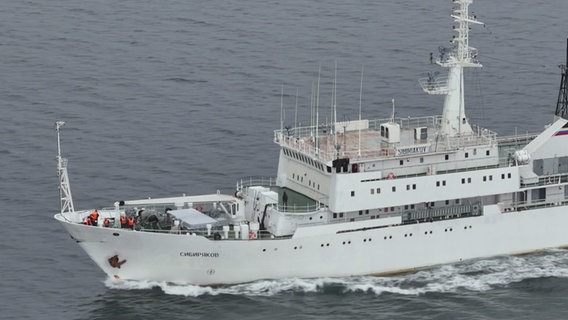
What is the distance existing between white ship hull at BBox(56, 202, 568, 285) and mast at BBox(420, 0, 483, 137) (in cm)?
499

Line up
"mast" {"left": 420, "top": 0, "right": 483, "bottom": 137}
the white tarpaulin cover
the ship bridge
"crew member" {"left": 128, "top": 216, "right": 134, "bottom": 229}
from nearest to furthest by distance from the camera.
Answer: "crew member" {"left": 128, "top": 216, "right": 134, "bottom": 229} < the white tarpaulin cover < the ship bridge < "mast" {"left": 420, "top": 0, "right": 483, "bottom": 137}

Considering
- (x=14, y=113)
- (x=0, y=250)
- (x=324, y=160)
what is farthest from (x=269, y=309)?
(x=14, y=113)

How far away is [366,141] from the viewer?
71188mm

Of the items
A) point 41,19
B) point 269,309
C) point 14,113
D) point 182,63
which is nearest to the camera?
point 269,309

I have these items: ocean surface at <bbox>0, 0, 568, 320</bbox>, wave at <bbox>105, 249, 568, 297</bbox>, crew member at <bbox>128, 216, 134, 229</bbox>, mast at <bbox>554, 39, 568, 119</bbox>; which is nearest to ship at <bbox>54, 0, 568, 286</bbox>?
crew member at <bbox>128, 216, 134, 229</bbox>

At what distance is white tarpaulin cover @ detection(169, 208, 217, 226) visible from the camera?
67.1 m

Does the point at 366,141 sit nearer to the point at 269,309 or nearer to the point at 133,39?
the point at 269,309

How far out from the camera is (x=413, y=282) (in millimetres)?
68375

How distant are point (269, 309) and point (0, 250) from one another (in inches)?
651

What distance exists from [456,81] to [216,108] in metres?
25.8

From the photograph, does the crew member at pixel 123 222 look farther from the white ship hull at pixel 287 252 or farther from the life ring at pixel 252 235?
the life ring at pixel 252 235

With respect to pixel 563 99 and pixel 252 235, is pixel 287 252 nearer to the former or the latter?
pixel 252 235

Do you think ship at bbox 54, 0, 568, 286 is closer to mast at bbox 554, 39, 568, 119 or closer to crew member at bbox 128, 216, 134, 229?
crew member at bbox 128, 216, 134, 229

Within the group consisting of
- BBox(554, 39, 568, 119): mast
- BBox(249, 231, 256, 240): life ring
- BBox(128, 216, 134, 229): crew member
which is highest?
BBox(554, 39, 568, 119): mast
